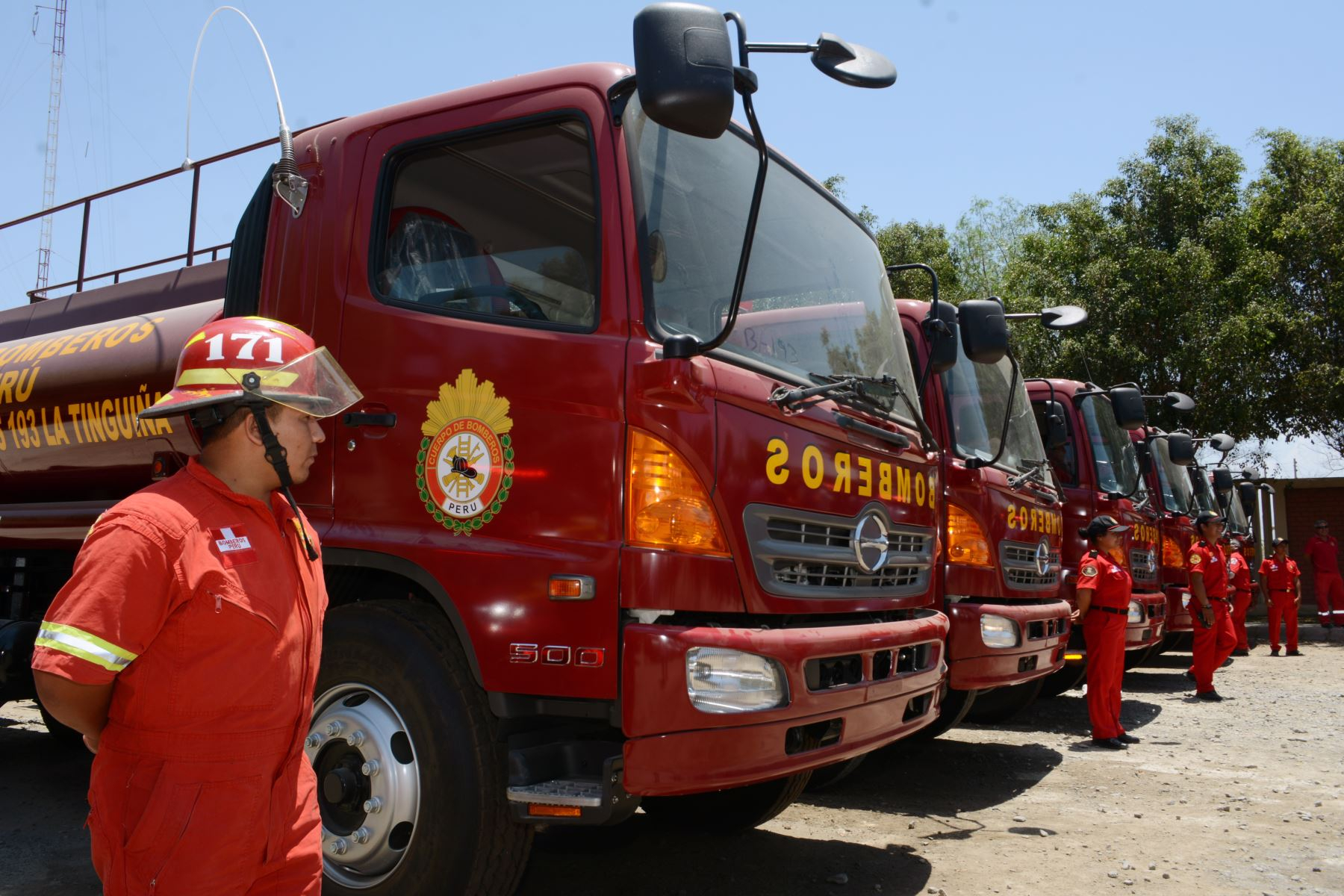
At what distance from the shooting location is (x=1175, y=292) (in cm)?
1769

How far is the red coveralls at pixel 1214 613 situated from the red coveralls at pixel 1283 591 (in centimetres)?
495

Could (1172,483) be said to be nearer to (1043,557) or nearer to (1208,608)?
(1208,608)

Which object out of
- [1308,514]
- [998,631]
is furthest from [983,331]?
[1308,514]

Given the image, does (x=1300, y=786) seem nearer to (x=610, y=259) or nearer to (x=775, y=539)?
(x=775, y=539)

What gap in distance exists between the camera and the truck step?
2949 millimetres

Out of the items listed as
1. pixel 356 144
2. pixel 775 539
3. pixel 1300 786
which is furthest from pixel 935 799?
pixel 356 144

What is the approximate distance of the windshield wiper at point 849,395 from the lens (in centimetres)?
342

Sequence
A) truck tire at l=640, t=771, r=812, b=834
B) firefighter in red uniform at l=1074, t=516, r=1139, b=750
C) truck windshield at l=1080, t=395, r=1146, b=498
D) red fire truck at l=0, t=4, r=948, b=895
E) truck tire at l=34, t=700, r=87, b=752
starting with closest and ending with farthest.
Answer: red fire truck at l=0, t=4, r=948, b=895, truck tire at l=640, t=771, r=812, b=834, truck tire at l=34, t=700, r=87, b=752, firefighter in red uniform at l=1074, t=516, r=1139, b=750, truck windshield at l=1080, t=395, r=1146, b=498

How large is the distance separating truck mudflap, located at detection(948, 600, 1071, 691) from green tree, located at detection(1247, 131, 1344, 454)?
581 inches

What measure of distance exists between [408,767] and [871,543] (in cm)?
165

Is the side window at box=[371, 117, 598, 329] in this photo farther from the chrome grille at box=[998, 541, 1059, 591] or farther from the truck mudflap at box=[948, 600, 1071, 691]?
the chrome grille at box=[998, 541, 1059, 591]

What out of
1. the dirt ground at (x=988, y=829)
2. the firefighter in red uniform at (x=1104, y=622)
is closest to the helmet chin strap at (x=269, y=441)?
the dirt ground at (x=988, y=829)

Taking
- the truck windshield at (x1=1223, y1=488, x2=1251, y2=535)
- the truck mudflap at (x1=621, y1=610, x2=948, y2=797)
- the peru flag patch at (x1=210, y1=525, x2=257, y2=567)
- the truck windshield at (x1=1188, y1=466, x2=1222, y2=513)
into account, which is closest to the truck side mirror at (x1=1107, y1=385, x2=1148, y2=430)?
the truck windshield at (x1=1188, y1=466, x2=1222, y2=513)

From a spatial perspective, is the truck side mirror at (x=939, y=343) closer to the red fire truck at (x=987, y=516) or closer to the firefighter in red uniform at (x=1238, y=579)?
the red fire truck at (x=987, y=516)
